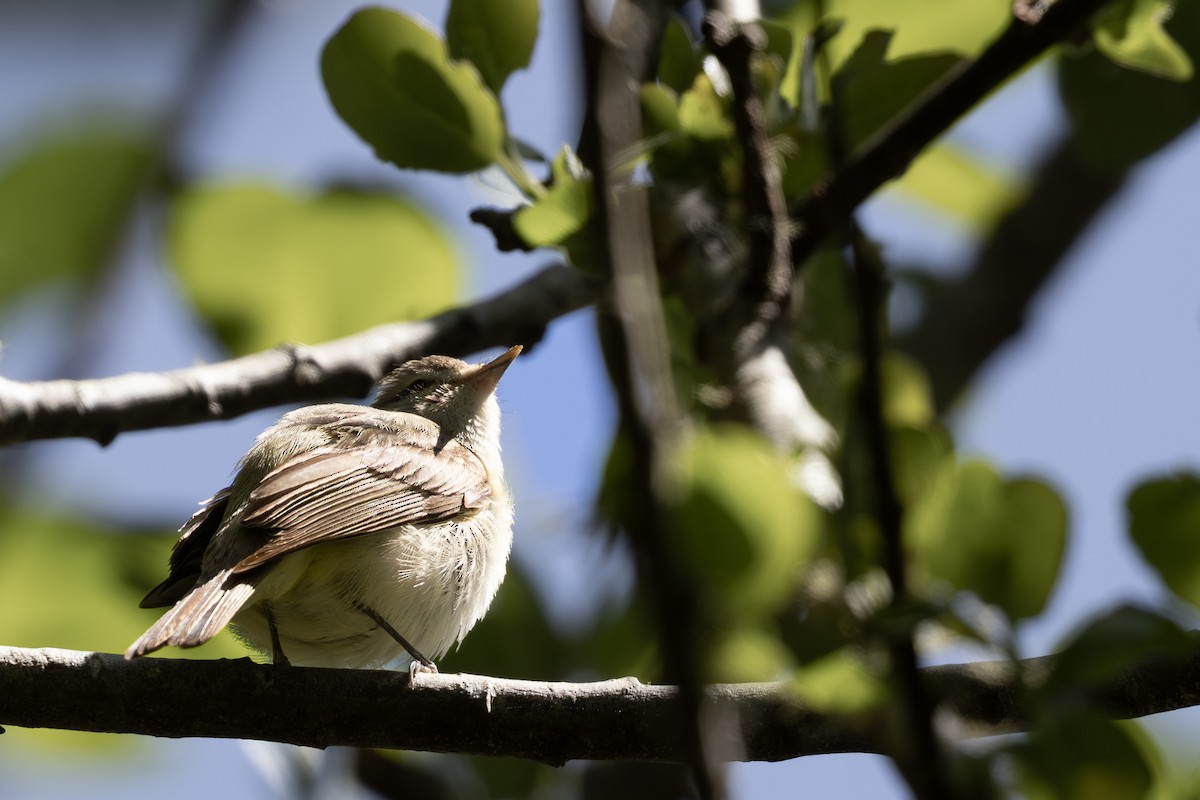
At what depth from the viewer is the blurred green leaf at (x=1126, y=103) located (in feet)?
10.4

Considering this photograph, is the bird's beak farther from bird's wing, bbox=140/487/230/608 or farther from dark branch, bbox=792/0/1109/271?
dark branch, bbox=792/0/1109/271

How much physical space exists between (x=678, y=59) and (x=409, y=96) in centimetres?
76

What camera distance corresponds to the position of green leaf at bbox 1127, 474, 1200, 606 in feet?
4.96

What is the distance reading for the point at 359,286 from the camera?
3.67 meters

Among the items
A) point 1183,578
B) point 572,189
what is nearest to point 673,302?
point 572,189

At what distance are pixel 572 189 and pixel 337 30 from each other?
2.36 feet

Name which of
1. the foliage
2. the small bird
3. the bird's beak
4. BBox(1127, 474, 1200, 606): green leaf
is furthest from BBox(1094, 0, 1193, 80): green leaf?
the bird's beak

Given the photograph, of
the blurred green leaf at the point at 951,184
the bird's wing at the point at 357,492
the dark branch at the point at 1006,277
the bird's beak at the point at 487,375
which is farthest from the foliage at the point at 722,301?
the dark branch at the point at 1006,277

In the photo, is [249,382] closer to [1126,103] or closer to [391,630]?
[391,630]

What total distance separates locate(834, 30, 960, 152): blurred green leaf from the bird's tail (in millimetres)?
1944

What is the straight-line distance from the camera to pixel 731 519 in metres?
1.20

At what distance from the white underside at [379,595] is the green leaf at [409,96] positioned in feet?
4.50

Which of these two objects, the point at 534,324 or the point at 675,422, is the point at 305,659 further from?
the point at 675,422

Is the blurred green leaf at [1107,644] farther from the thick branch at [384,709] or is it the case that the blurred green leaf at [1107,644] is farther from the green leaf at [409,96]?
the green leaf at [409,96]
